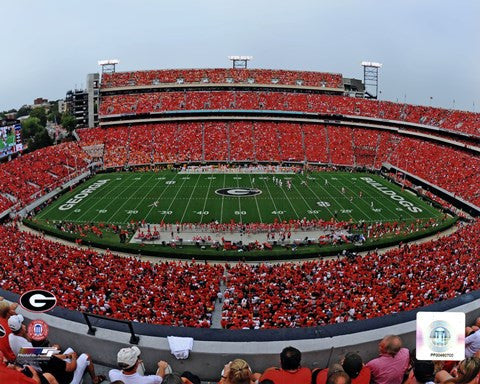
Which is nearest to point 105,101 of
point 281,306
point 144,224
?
point 144,224

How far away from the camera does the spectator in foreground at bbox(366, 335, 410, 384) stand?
4.29 m

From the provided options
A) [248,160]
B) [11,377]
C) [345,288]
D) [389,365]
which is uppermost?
[11,377]

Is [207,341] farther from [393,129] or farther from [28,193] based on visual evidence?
[393,129]

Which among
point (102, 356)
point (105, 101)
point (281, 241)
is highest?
point (105, 101)

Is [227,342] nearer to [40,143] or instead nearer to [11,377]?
[11,377]

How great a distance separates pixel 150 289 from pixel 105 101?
176ft

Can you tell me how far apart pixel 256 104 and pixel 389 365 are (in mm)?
62816

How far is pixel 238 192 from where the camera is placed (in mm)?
40469

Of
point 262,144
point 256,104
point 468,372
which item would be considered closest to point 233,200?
point 262,144

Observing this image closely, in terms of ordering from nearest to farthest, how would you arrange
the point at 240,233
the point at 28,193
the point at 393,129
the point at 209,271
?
the point at 209,271 → the point at 240,233 → the point at 28,193 → the point at 393,129

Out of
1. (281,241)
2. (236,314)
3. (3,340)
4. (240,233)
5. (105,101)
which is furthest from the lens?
(105,101)

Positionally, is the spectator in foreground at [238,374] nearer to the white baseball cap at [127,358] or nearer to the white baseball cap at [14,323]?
the white baseball cap at [127,358]

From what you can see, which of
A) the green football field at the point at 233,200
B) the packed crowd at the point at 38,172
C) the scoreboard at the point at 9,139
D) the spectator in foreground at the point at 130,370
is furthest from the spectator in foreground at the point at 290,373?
the scoreboard at the point at 9,139

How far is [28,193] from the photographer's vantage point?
37.8m
